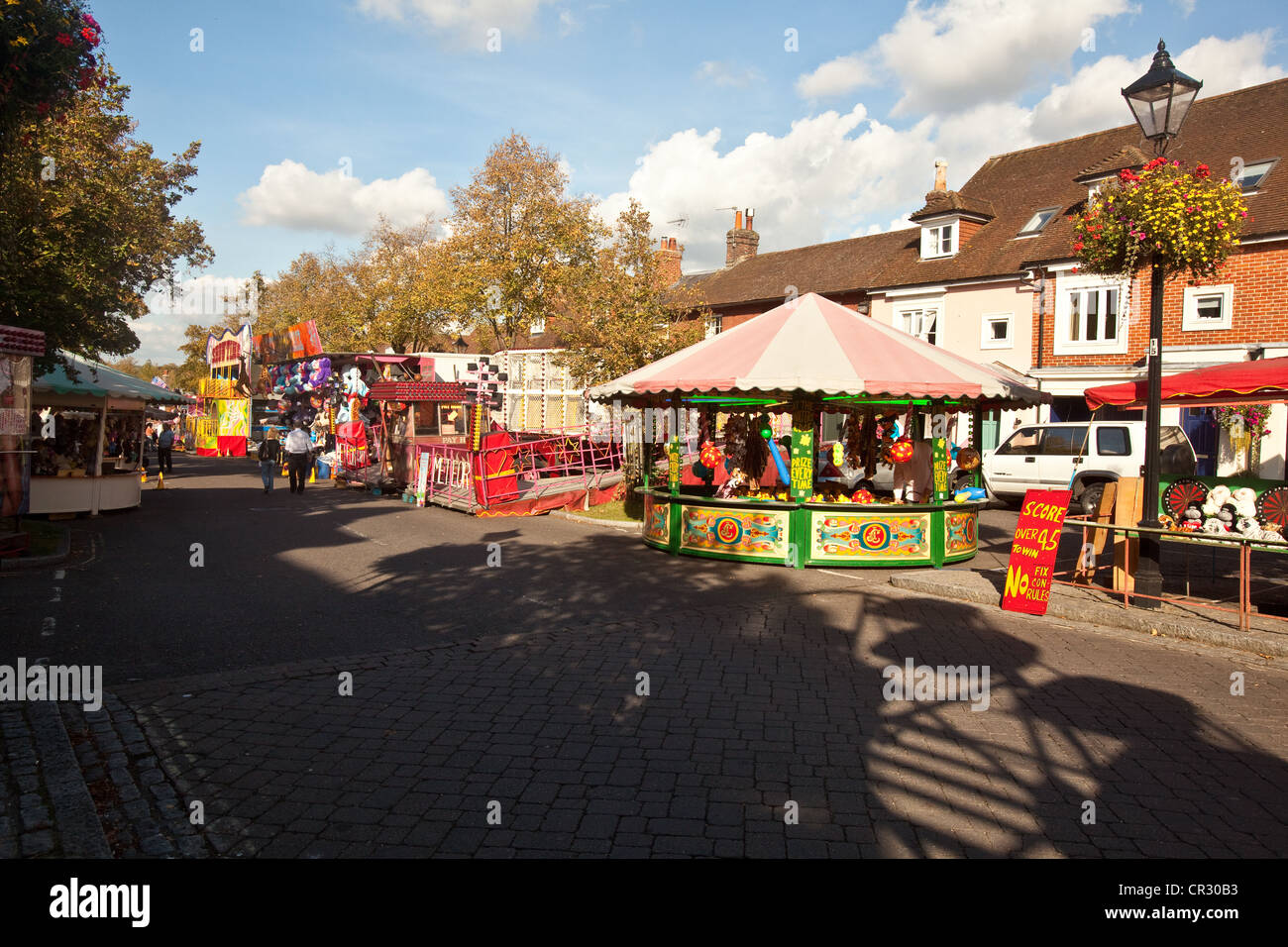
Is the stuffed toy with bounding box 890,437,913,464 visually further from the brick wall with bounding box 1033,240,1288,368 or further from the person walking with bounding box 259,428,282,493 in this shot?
the person walking with bounding box 259,428,282,493

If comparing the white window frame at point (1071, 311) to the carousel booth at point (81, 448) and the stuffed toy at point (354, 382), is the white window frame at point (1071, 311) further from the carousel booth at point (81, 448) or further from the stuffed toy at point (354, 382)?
the carousel booth at point (81, 448)

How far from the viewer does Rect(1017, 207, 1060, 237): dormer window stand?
2803cm

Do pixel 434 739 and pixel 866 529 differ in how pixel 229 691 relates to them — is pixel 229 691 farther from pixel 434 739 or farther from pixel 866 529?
pixel 866 529

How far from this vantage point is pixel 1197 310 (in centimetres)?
2298

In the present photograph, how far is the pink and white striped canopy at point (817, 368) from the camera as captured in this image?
11.7m

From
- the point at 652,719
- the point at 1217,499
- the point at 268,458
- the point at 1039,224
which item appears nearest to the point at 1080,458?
the point at 1217,499

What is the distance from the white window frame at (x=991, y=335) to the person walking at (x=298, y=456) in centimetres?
2003

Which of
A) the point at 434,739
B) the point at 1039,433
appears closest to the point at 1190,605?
the point at 434,739

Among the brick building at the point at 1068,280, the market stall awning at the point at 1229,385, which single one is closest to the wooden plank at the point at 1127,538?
the market stall awning at the point at 1229,385

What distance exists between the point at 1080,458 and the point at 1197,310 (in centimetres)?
782

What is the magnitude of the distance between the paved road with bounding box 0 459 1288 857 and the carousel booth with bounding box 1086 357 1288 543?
255cm

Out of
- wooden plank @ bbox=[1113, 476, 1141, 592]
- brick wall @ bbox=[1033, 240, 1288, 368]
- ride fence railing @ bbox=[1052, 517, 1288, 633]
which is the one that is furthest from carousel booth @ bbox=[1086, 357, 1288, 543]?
brick wall @ bbox=[1033, 240, 1288, 368]

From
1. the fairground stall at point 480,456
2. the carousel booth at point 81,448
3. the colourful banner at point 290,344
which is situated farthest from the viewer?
the colourful banner at point 290,344
